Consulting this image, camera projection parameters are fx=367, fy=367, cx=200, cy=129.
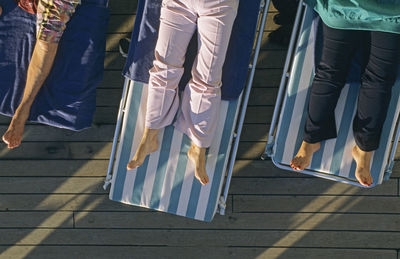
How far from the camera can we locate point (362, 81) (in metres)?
2.38

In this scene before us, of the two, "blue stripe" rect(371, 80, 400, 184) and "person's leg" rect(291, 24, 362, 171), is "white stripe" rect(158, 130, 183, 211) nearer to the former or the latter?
"person's leg" rect(291, 24, 362, 171)

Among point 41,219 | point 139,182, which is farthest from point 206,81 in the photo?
point 41,219

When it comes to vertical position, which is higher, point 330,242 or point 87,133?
point 87,133

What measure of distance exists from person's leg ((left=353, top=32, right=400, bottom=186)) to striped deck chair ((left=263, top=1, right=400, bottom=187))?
105 millimetres

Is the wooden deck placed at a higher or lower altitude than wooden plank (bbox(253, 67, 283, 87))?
lower

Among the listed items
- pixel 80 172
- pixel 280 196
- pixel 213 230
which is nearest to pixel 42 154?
pixel 80 172

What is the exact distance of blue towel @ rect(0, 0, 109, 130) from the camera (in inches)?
104

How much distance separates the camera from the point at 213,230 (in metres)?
3.13

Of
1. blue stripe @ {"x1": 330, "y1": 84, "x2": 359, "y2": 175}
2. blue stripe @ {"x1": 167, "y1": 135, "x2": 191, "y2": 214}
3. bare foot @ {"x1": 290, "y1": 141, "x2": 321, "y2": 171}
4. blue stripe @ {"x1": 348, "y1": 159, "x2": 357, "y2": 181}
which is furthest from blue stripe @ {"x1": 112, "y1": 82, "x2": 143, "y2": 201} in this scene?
blue stripe @ {"x1": 348, "y1": 159, "x2": 357, "y2": 181}

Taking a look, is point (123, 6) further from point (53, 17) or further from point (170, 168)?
point (170, 168)

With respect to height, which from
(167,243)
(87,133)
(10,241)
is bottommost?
(10,241)

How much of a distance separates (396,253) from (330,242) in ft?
1.83

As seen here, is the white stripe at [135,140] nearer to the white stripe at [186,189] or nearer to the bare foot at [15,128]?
the white stripe at [186,189]

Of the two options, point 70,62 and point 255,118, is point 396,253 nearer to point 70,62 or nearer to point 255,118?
point 255,118
